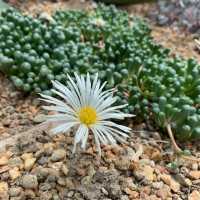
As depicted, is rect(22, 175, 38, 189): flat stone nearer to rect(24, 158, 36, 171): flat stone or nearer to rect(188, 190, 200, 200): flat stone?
rect(24, 158, 36, 171): flat stone

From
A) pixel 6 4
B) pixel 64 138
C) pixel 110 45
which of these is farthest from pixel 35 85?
pixel 6 4

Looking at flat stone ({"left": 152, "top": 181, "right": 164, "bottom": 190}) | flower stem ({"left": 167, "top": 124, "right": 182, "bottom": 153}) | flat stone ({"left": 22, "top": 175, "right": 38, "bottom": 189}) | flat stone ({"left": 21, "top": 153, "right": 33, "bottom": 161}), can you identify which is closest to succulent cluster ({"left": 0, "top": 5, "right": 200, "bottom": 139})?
flower stem ({"left": 167, "top": 124, "right": 182, "bottom": 153})

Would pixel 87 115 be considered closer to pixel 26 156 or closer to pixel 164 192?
pixel 26 156

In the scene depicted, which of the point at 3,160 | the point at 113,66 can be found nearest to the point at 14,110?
the point at 3,160

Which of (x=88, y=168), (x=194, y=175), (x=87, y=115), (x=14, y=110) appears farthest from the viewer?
(x=14, y=110)

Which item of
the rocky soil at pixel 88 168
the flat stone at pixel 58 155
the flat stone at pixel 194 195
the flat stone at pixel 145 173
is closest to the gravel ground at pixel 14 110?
the rocky soil at pixel 88 168

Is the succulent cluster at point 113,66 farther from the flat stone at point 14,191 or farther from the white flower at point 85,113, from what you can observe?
the flat stone at point 14,191
